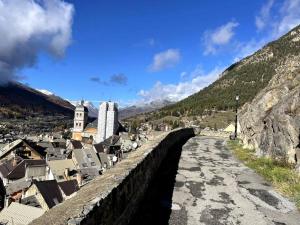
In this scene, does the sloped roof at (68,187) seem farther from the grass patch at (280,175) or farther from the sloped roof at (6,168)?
the grass patch at (280,175)

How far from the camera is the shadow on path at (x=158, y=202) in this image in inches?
327

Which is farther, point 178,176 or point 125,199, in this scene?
point 178,176

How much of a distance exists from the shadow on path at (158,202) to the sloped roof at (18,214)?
3387cm

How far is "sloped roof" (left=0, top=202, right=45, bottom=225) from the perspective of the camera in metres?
42.5

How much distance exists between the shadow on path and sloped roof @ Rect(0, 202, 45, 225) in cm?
3387

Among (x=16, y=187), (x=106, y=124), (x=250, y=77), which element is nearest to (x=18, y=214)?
(x=16, y=187)

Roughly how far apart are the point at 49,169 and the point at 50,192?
2305cm

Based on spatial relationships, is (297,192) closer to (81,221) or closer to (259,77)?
(81,221)

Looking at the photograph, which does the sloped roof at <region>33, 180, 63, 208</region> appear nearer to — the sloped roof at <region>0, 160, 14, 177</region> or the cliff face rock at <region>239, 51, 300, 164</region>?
the sloped roof at <region>0, 160, 14, 177</region>

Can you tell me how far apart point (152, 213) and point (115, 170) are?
139 centimetres

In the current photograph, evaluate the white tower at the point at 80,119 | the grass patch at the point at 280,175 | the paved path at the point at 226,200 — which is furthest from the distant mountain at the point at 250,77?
the paved path at the point at 226,200

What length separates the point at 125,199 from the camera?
24.6 ft

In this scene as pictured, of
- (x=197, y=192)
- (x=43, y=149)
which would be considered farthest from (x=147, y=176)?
(x=43, y=149)

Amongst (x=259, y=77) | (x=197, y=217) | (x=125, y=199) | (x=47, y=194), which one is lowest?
(x=47, y=194)
